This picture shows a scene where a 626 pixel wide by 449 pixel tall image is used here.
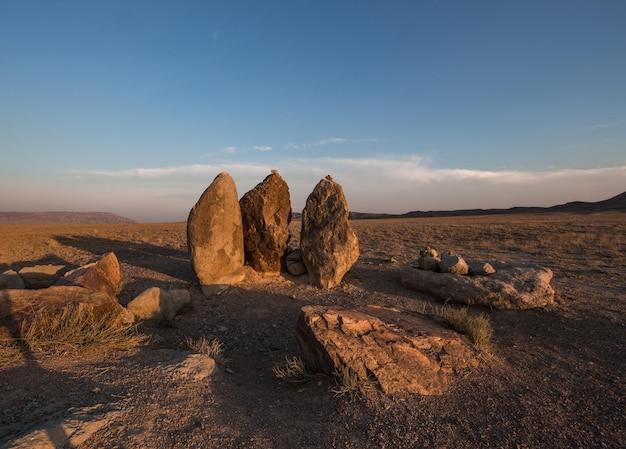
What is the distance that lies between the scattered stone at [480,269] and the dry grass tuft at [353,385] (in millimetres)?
5144

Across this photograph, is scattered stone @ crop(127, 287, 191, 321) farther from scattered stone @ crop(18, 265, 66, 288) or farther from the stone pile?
the stone pile

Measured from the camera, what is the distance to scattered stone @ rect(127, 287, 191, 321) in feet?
22.2

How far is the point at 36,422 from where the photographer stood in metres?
2.99

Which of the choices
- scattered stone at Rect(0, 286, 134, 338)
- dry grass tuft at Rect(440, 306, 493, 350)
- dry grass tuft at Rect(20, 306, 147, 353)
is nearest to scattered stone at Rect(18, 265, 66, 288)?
scattered stone at Rect(0, 286, 134, 338)

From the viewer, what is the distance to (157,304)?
7035 millimetres

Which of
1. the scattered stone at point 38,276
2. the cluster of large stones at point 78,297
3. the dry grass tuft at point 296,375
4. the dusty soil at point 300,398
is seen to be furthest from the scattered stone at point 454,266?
the scattered stone at point 38,276

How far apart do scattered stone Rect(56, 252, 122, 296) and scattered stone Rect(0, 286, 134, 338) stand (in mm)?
1551

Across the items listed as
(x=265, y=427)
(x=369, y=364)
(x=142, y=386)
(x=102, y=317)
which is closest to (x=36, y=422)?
(x=142, y=386)

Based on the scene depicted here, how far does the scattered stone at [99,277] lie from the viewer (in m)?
7.22

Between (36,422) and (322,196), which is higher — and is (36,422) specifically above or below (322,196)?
below

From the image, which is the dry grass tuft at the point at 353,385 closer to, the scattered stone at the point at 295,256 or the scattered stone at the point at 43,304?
the scattered stone at the point at 43,304

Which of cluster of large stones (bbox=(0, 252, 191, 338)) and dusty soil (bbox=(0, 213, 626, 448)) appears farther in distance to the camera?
cluster of large stones (bbox=(0, 252, 191, 338))

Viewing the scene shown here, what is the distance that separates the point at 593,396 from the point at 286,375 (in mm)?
3728

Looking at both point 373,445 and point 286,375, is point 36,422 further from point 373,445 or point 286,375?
point 373,445
